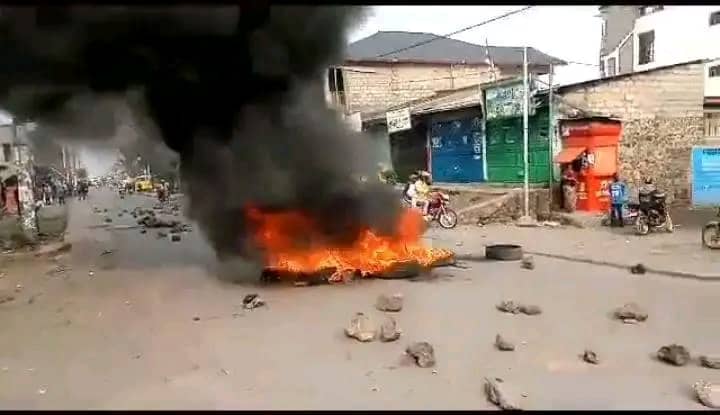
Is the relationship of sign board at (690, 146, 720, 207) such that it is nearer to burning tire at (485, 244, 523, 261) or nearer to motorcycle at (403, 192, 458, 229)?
motorcycle at (403, 192, 458, 229)

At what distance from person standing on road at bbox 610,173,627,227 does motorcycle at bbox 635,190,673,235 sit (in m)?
0.59

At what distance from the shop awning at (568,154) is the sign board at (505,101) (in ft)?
4.63

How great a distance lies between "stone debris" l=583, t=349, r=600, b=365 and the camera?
212 inches

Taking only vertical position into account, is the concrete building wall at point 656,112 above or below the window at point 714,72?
below

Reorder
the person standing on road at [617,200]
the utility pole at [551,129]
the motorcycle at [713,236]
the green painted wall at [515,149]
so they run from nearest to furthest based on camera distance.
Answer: the motorcycle at [713,236], the person standing on road at [617,200], the utility pole at [551,129], the green painted wall at [515,149]

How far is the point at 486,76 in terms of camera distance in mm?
36969

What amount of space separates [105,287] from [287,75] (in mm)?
4126

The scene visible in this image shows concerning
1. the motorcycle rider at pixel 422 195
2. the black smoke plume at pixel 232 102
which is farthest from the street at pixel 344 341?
the motorcycle rider at pixel 422 195

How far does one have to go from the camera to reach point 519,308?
7.27m

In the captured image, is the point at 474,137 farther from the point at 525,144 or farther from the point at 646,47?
the point at 646,47

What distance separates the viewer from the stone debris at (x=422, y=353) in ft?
17.7

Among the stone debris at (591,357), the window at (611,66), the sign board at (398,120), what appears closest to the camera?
the stone debris at (591,357)

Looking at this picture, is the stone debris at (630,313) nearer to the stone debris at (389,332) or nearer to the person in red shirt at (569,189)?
the stone debris at (389,332)

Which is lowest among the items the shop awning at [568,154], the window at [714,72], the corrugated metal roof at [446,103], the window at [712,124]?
the shop awning at [568,154]
